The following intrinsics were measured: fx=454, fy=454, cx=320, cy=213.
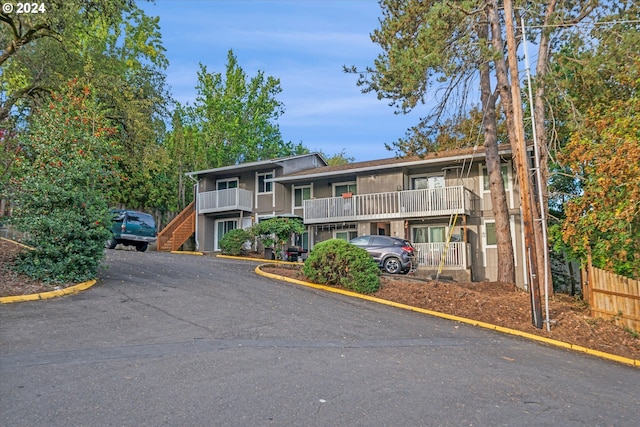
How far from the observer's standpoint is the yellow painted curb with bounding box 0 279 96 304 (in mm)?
8575

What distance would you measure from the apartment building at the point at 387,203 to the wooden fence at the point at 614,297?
24.1 feet

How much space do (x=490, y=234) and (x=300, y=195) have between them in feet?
36.0

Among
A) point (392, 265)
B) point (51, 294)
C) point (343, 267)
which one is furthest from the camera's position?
point (392, 265)

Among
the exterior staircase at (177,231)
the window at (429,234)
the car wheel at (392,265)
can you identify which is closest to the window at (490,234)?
the window at (429,234)

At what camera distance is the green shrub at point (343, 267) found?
11.7 metres

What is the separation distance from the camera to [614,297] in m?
10.3

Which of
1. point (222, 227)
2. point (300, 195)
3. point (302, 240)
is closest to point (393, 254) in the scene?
point (302, 240)

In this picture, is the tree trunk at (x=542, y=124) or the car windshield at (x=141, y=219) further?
the car windshield at (x=141, y=219)

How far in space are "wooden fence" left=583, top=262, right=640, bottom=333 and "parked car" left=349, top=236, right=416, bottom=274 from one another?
7.25m

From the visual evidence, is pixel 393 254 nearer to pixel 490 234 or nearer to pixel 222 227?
pixel 490 234

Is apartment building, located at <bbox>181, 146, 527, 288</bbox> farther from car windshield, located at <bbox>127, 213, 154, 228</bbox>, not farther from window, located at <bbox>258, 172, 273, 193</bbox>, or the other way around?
car windshield, located at <bbox>127, 213, 154, 228</bbox>

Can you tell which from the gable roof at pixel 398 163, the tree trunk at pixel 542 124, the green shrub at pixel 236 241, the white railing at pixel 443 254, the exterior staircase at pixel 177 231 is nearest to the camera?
the tree trunk at pixel 542 124

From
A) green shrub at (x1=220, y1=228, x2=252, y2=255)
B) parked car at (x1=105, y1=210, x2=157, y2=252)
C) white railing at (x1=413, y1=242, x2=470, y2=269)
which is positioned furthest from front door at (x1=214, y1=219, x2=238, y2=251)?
white railing at (x1=413, y1=242, x2=470, y2=269)

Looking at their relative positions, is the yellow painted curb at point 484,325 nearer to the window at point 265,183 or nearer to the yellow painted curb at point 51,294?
the yellow painted curb at point 51,294
